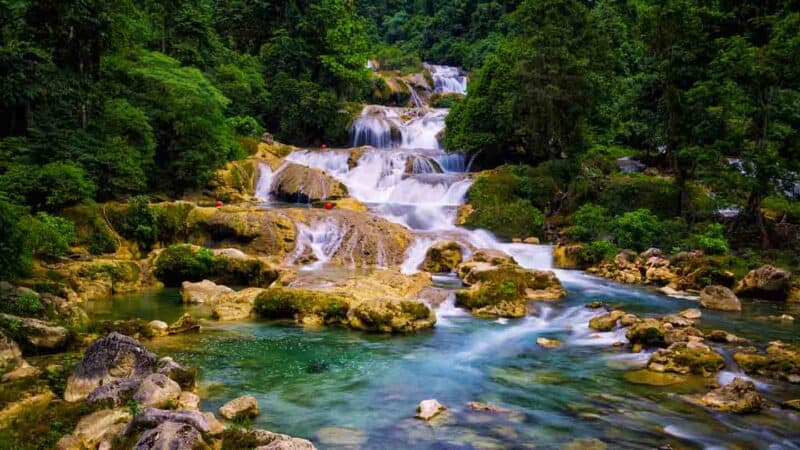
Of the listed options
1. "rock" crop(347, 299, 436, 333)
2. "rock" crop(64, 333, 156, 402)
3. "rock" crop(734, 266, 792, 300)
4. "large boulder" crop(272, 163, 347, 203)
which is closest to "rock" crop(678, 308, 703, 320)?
"rock" crop(734, 266, 792, 300)

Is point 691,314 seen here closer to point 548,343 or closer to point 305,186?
point 548,343

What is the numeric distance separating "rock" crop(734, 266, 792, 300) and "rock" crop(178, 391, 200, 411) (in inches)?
586

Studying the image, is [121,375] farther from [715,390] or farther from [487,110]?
[487,110]

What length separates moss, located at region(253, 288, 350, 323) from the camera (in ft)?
40.3

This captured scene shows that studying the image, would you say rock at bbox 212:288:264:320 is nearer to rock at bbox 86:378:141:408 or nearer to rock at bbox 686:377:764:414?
rock at bbox 86:378:141:408

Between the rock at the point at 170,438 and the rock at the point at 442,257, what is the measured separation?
44.7ft

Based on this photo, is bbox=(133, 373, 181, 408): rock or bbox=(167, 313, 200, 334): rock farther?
bbox=(167, 313, 200, 334): rock

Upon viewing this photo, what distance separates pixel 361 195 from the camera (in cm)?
2750

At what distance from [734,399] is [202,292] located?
11470mm

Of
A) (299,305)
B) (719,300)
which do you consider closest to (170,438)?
(299,305)

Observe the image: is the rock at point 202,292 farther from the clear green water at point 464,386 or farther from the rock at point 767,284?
the rock at point 767,284

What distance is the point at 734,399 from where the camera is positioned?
300 inches

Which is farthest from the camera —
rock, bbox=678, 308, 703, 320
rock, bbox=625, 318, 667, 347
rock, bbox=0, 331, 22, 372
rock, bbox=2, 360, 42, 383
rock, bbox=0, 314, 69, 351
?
rock, bbox=678, 308, 703, 320

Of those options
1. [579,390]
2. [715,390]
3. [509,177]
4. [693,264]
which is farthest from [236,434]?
[509,177]
